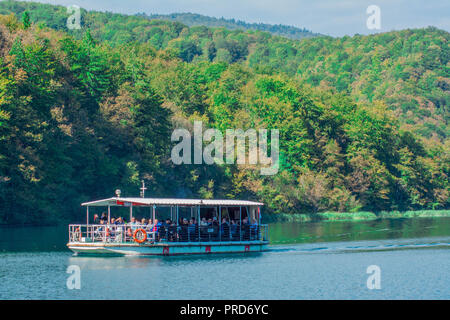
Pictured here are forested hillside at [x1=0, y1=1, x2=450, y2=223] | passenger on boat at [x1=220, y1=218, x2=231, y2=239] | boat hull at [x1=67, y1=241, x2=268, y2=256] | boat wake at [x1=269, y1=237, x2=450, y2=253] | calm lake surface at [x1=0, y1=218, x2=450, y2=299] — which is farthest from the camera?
forested hillside at [x1=0, y1=1, x2=450, y2=223]

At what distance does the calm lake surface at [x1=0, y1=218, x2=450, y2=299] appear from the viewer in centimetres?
3419

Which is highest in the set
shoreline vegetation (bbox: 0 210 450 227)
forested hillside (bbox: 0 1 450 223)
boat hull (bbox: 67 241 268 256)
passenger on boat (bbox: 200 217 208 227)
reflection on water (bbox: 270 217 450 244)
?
forested hillside (bbox: 0 1 450 223)

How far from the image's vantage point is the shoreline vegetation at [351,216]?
94312 mm

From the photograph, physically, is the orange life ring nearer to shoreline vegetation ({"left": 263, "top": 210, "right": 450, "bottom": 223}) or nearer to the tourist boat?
the tourist boat

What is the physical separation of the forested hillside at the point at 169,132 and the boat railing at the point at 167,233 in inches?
924

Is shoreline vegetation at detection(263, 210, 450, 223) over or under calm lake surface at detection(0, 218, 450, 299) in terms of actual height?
under

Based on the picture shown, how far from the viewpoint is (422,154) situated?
126 m

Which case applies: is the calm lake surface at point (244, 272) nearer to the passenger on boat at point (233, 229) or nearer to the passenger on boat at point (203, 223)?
the passenger on boat at point (233, 229)

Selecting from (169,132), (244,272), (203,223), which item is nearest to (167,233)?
(203,223)

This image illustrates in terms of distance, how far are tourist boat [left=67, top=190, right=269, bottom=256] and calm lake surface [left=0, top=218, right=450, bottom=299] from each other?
90 centimetres

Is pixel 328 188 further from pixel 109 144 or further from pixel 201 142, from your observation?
pixel 109 144

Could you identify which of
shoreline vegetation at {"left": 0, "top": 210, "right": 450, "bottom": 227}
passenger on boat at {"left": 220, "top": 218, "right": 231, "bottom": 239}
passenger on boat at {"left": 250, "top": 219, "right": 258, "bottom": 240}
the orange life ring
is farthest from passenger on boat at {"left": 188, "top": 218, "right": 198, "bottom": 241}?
shoreline vegetation at {"left": 0, "top": 210, "right": 450, "bottom": 227}
